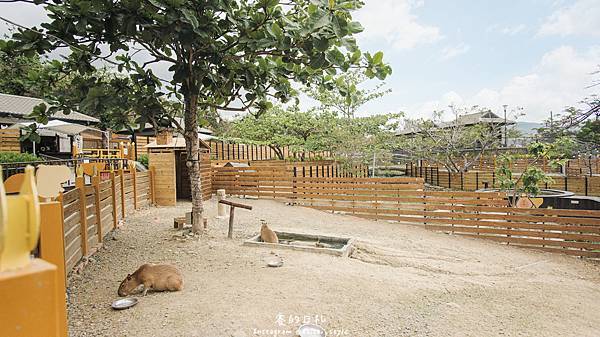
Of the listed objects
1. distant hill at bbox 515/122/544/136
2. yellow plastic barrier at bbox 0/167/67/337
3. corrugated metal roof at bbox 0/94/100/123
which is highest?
corrugated metal roof at bbox 0/94/100/123

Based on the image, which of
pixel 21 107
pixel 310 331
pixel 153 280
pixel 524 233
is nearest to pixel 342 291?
pixel 310 331

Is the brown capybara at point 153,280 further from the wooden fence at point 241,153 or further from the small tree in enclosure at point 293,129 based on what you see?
the wooden fence at point 241,153

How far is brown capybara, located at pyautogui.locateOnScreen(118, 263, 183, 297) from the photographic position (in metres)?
3.40

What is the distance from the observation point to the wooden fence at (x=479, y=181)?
1249cm

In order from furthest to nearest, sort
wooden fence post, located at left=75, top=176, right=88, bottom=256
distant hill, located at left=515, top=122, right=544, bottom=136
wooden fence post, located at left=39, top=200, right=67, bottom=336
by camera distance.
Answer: distant hill, located at left=515, top=122, right=544, bottom=136 → wooden fence post, located at left=75, top=176, right=88, bottom=256 → wooden fence post, located at left=39, top=200, right=67, bottom=336

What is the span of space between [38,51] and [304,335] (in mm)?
4326

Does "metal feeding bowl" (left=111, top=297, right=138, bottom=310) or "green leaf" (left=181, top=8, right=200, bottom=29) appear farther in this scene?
"green leaf" (left=181, top=8, right=200, bottom=29)

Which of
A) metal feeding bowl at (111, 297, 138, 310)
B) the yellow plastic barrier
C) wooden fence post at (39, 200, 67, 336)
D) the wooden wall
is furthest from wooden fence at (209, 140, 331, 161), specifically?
the yellow plastic barrier

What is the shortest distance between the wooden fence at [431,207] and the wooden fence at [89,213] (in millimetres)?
4561

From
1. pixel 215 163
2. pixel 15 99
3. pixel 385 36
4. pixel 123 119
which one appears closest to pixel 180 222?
pixel 123 119

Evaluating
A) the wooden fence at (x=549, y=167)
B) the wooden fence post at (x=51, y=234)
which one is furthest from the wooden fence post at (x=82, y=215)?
the wooden fence at (x=549, y=167)

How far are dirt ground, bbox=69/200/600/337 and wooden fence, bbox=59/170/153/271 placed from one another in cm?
23

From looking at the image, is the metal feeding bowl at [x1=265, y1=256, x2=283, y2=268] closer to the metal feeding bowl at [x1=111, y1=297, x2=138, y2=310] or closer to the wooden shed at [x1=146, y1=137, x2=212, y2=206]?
the metal feeding bowl at [x1=111, y1=297, x2=138, y2=310]

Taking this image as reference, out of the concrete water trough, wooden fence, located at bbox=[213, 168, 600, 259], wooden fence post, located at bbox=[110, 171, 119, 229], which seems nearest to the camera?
the concrete water trough
